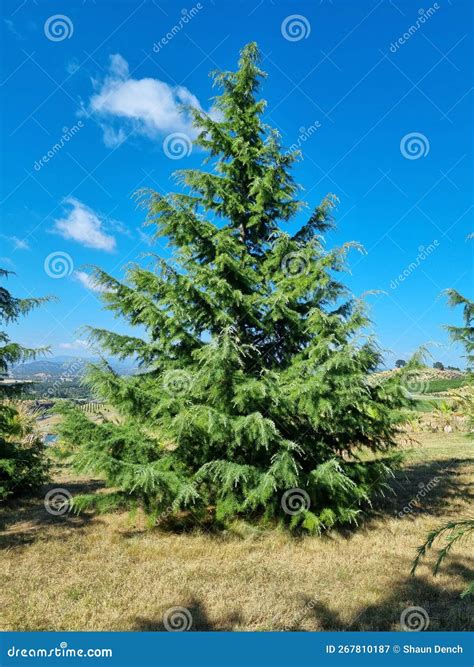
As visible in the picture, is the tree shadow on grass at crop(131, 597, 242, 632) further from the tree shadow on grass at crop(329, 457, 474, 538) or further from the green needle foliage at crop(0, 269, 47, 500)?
the green needle foliage at crop(0, 269, 47, 500)

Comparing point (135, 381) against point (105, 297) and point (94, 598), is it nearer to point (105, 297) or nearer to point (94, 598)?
point (105, 297)

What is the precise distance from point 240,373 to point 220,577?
295 cm

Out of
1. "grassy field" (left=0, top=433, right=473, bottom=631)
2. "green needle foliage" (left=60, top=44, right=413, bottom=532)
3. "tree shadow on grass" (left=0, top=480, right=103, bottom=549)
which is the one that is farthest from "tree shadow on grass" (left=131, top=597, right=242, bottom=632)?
"tree shadow on grass" (left=0, top=480, right=103, bottom=549)

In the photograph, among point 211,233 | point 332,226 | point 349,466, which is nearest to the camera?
point 349,466

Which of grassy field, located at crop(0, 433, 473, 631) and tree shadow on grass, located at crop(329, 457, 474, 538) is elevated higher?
tree shadow on grass, located at crop(329, 457, 474, 538)

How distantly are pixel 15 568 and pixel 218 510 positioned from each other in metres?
3.13

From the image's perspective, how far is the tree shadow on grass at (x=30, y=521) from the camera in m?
7.36

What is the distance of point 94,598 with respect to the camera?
5.19 m

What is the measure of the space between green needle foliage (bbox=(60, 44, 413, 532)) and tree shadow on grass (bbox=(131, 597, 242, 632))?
1877mm

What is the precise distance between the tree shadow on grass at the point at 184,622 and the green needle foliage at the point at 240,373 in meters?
1.88

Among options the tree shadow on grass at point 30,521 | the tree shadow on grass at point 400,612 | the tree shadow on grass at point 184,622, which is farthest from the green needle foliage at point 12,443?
the tree shadow on grass at point 400,612

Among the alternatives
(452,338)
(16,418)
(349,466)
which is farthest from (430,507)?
(16,418)

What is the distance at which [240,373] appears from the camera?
6.95 meters

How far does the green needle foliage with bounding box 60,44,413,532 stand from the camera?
6.73 m
